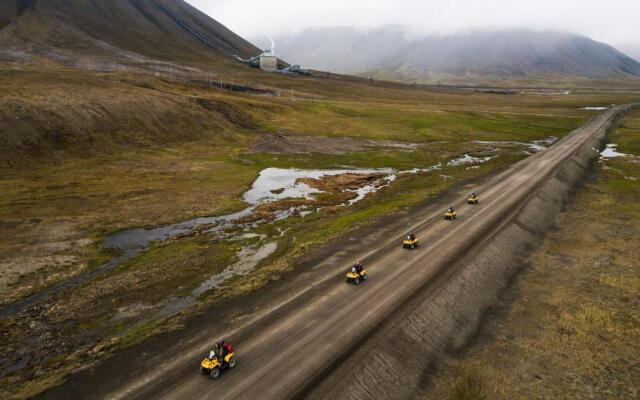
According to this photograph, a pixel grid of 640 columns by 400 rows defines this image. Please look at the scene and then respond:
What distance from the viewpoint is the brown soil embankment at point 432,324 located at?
26.4 metres

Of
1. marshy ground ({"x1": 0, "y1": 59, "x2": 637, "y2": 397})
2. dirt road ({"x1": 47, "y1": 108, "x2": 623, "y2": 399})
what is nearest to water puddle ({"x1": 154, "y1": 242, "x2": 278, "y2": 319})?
marshy ground ({"x1": 0, "y1": 59, "x2": 637, "y2": 397})

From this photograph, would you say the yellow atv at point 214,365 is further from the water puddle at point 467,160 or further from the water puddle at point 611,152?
the water puddle at point 611,152

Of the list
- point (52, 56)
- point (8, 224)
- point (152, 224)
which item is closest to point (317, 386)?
point (152, 224)

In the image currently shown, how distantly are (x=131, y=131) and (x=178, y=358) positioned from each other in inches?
3572

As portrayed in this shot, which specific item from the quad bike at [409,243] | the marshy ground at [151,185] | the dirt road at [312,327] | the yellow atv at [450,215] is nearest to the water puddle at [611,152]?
the marshy ground at [151,185]

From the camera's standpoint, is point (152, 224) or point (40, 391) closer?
point (40, 391)

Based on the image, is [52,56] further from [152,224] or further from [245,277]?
[245,277]

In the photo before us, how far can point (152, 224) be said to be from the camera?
2191 inches

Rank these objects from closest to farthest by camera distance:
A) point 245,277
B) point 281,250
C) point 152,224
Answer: point 245,277
point 281,250
point 152,224

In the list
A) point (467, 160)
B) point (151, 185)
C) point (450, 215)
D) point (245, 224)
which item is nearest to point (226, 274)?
point (245, 224)

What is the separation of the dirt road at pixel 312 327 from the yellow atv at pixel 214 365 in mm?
430

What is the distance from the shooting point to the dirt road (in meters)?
24.8

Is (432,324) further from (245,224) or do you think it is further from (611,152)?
(611,152)

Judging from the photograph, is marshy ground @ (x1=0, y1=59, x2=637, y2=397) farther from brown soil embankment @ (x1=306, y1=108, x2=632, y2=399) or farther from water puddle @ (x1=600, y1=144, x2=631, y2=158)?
water puddle @ (x1=600, y1=144, x2=631, y2=158)
